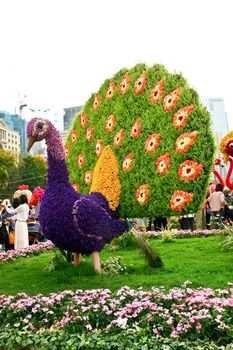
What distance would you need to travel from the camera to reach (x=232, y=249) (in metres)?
9.47

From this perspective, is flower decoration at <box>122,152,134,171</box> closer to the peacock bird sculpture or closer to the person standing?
the peacock bird sculpture

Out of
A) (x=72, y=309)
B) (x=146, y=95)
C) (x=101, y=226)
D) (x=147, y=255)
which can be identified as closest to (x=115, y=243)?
(x=147, y=255)

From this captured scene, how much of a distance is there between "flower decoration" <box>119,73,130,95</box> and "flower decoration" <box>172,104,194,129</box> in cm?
120

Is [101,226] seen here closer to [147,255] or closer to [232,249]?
[147,255]

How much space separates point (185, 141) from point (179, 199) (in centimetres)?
84

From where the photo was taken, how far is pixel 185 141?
652cm

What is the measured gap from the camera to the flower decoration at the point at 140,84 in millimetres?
7223

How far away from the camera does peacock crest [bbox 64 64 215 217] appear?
6512mm

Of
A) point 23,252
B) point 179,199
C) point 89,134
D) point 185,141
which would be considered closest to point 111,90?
point 89,134

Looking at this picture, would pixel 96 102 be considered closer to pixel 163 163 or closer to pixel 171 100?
pixel 171 100

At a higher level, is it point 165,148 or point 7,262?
point 165,148

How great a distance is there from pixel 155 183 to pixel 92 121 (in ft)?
6.86

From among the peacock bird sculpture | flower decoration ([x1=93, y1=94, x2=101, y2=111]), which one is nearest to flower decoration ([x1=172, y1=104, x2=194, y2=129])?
the peacock bird sculpture

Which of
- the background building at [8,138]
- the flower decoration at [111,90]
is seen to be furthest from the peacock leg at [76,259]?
the background building at [8,138]
